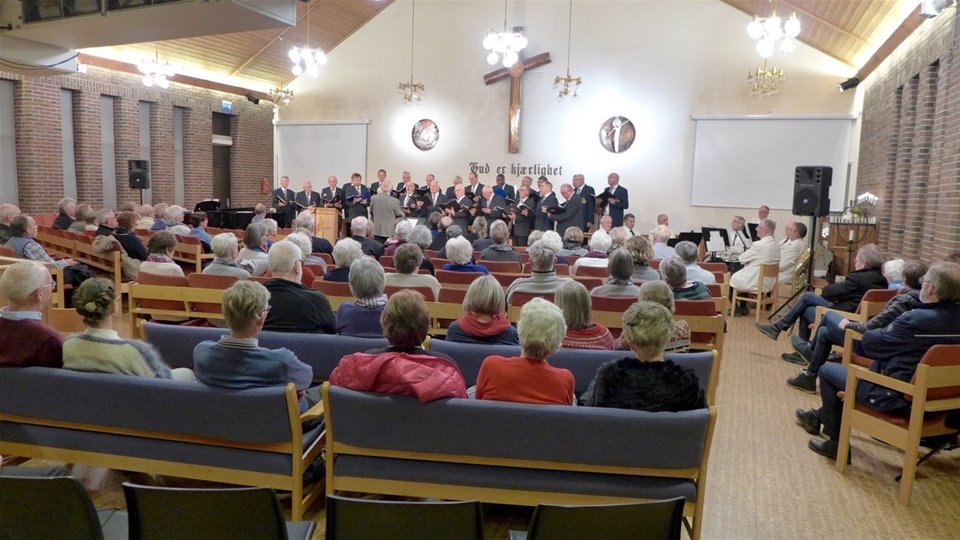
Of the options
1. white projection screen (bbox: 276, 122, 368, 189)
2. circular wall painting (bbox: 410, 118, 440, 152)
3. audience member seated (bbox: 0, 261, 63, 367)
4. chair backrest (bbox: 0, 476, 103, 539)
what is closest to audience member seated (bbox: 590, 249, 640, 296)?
audience member seated (bbox: 0, 261, 63, 367)

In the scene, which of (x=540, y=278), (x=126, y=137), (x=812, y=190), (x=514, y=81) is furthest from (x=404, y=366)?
(x=126, y=137)

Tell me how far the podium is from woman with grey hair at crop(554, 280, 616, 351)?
9.48m

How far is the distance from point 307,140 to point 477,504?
1368 centimetres

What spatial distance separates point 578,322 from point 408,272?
5.58ft

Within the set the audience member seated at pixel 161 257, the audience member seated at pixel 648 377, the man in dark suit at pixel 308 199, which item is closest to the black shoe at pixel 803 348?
the audience member seated at pixel 648 377

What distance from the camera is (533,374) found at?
2447mm

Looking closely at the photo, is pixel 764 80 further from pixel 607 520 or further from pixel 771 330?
pixel 607 520

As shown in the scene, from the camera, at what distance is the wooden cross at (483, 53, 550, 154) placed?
12391 mm

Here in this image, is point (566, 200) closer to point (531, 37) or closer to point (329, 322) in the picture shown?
point (531, 37)

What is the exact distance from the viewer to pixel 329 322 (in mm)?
3680

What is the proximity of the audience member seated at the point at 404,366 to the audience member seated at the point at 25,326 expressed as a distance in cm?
114

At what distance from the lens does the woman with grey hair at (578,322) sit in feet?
10.5

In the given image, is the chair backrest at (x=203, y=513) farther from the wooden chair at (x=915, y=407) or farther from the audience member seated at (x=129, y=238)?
the audience member seated at (x=129, y=238)

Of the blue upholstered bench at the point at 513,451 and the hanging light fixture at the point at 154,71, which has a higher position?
the hanging light fixture at the point at 154,71
